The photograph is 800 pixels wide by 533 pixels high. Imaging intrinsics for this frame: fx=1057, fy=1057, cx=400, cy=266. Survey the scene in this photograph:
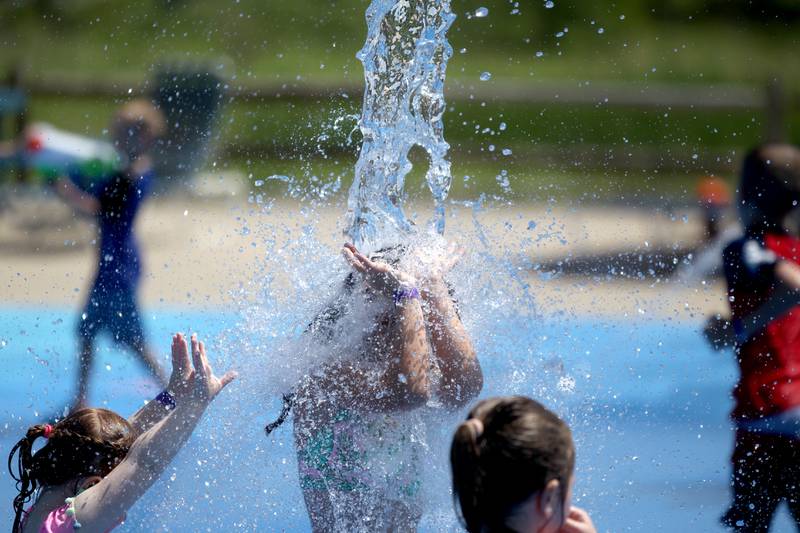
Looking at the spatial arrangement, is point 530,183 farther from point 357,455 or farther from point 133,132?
point 357,455

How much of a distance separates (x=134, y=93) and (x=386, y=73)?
7.85 m

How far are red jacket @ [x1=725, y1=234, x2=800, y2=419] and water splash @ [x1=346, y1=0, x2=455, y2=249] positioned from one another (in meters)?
0.91

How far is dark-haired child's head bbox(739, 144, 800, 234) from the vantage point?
10.9ft

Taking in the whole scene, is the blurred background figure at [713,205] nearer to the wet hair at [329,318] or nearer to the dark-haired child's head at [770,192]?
the dark-haired child's head at [770,192]

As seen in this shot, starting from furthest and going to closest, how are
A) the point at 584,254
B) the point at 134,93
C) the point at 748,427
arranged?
the point at 134,93 < the point at 584,254 < the point at 748,427

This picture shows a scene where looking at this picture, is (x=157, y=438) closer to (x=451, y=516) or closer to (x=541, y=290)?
(x=451, y=516)

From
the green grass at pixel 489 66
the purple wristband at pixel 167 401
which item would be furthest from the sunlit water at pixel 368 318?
the green grass at pixel 489 66

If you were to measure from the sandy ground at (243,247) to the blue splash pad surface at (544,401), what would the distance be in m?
0.54

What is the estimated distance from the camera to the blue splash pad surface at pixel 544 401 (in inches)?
121

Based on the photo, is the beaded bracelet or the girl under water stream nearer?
the beaded bracelet

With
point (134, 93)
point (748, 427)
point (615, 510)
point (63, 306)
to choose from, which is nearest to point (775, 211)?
point (748, 427)

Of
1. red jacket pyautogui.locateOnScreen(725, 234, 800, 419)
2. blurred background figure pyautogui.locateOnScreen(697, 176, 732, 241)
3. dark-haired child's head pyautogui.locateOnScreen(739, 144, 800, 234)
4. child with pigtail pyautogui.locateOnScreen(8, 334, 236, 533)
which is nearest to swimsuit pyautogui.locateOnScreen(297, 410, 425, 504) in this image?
child with pigtail pyautogui.locateOnScreen(8, 334, 236, 533)

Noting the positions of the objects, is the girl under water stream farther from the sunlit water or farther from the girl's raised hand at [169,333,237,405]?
the girl's raised hand at [169,333,237,405]

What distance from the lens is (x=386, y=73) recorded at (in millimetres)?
3357
